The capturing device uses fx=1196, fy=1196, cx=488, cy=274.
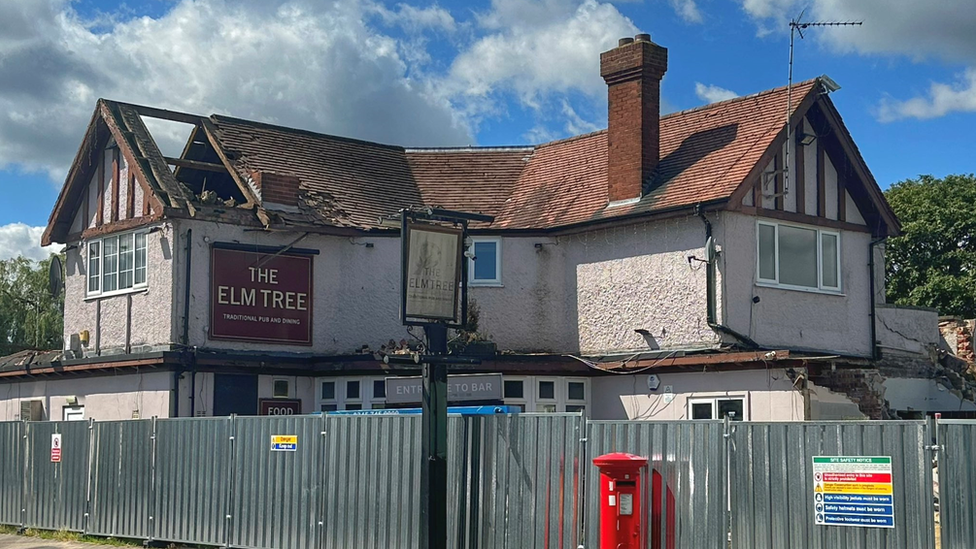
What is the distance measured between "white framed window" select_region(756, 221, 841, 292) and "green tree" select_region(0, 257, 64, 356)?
3819 centimetres

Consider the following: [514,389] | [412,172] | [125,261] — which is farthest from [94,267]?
[514,389]

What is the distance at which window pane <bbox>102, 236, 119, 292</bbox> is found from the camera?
25312 millimetres

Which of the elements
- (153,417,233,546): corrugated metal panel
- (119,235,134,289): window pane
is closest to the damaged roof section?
(119,235,134,289): window pane

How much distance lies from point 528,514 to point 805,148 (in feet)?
39.7

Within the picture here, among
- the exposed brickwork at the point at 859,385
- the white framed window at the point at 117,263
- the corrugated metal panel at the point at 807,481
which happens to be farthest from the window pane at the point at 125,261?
the corrugated metal panel at the point at 807,481

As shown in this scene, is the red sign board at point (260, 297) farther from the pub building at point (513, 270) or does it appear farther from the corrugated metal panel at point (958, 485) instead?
the corrugated metal panel at point (958, 485)

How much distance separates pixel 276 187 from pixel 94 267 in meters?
4.66

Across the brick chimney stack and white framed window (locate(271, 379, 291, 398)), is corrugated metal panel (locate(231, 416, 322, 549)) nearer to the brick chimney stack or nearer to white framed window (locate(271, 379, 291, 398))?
white framed window (locate(271, 379, 291, 398))

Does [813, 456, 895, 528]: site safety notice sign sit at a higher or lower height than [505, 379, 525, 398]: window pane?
lower

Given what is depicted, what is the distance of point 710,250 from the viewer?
21.4 meters

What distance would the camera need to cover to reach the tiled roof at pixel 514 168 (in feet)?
75.3

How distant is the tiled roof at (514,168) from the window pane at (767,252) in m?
1.38

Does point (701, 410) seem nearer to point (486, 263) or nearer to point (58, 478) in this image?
point (486, 263)

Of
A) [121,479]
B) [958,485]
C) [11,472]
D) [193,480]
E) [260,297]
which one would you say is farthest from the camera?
[260,297]
